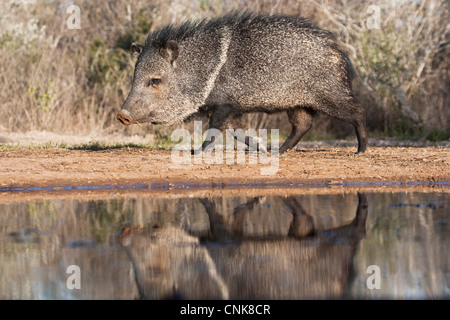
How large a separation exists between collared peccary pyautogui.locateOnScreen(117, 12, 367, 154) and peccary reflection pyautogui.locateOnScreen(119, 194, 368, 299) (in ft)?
7.92

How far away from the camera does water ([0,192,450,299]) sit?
303 cm

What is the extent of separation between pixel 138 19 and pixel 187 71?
4958 millimetres

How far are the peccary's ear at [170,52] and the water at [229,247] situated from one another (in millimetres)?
2044

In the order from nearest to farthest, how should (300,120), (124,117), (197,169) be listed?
(197,169) → (124,117) → (300,120)

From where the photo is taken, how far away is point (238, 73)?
22.2 ft

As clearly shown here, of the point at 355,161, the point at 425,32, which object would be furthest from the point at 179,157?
the point at 425,32

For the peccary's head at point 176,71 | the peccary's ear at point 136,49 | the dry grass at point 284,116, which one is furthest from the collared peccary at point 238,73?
the dry grass at point 284,116

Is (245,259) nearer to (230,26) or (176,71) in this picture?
(176,71)

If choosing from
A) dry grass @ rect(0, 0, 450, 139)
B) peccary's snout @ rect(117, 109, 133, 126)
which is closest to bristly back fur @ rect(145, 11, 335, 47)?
peccary's snout @ rect(117, 109, 133, 126)

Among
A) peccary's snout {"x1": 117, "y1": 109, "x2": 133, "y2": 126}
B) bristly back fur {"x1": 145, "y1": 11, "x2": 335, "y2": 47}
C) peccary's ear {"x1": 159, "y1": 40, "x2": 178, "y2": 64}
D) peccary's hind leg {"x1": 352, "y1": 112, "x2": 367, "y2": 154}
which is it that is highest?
bristly back fur {"x1": 145, "y1": 11, "x2": 335, "y2": 47}

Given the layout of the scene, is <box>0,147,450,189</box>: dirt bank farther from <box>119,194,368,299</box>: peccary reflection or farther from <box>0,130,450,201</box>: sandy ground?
<box>119,194,368,299</box>: peccary reflection

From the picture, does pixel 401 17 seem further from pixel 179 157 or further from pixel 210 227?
pixel 210 227

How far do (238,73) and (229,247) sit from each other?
3322 millimetres

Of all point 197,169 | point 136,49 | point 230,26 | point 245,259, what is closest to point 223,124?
point 197,169
